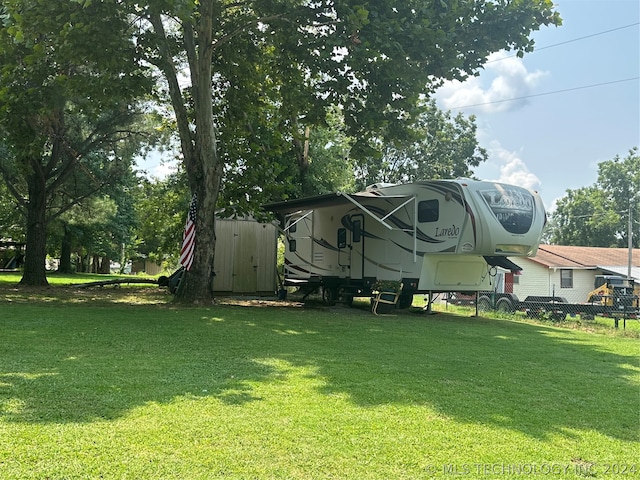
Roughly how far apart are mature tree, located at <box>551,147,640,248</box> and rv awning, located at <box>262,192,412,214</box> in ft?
137

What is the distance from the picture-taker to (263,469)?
3260 mm

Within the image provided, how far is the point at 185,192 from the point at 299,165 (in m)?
4.83

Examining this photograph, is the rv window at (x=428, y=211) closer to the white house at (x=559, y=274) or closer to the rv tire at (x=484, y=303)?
the rv tire at (x=484, y=303)

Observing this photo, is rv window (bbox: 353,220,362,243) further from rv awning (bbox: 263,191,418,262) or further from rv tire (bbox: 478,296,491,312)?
rv tire (bbox: 478,296,491,312)

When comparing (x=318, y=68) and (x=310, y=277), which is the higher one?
(x=318, y=68)

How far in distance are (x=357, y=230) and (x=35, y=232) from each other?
11.8 meters

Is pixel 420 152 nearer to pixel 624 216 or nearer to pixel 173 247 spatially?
pixel 173 247

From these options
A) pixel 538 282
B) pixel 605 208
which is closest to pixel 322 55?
pixel 538 282

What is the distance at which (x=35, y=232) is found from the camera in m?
19.8

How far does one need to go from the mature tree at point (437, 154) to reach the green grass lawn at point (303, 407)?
1058 inches

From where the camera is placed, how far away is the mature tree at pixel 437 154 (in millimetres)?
35062

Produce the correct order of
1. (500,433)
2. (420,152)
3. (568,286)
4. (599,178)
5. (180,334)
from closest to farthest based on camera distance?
(500,433), (180,334), (568,286), (420,152), (599,178)

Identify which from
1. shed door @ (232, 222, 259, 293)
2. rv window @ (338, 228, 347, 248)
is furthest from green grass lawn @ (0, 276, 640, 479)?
shed door @ (232, 222, 259, 293)

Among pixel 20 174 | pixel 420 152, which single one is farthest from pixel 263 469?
pixel 420 152
